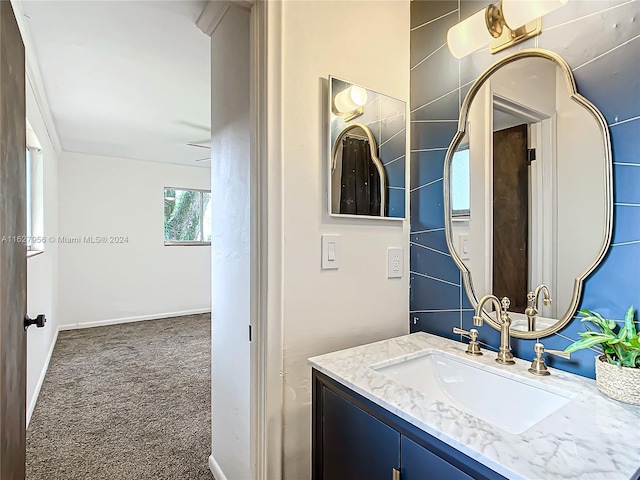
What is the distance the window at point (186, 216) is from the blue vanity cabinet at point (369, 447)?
202 inches

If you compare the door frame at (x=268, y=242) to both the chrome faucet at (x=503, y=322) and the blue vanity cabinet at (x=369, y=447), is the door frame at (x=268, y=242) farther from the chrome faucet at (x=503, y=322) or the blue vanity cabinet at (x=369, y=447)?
the chrome faucet at (x=503, y=322)

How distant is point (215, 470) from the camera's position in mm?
1803

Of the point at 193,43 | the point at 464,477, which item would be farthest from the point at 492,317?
the point at 193,43

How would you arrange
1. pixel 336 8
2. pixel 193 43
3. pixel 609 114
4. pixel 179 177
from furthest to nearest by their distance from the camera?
pixel 179 177, pixel 193 43, pixel 336 8, pixel 609 114

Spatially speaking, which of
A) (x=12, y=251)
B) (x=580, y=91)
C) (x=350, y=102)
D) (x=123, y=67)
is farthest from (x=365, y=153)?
(x=123, y=67)

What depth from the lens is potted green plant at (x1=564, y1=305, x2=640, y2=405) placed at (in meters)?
0.84

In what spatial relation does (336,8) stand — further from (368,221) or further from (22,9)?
(22,9)

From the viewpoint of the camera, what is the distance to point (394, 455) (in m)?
0.87

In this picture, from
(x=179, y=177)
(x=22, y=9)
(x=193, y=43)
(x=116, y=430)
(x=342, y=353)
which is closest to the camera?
(x=342, y=353)

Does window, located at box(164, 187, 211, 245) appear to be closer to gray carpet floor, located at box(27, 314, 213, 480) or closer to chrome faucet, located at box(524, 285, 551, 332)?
gray carpet floor, located at box(27, 314, 213, 480)

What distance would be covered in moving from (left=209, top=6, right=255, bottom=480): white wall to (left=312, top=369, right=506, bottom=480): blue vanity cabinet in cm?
45

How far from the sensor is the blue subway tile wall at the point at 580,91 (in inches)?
37.5

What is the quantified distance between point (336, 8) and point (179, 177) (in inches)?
194

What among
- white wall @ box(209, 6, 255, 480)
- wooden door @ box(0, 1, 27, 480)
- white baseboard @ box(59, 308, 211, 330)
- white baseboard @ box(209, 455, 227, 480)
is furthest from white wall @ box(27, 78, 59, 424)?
white wall @ box(209, 6, 255, 480)
